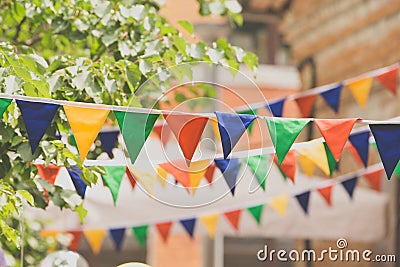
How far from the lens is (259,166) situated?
4805 mm

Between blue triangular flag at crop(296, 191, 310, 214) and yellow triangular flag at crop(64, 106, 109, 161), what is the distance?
11.1 ft

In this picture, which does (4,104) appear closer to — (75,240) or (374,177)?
(75,240)

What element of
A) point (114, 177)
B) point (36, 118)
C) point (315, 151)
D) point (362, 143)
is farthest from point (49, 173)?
point (362, 143)

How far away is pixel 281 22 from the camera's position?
10.5 m

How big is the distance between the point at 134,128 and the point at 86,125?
0.62 ft

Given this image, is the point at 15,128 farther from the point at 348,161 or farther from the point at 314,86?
the point at 314,86

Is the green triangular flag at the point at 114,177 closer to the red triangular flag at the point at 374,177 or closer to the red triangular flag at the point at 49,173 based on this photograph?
the red triangular flag at the point at 49,173

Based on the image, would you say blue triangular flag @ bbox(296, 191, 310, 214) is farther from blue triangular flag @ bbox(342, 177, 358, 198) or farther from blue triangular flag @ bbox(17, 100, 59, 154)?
blue triangular flag @ bbox(17, 100, 59, 154)

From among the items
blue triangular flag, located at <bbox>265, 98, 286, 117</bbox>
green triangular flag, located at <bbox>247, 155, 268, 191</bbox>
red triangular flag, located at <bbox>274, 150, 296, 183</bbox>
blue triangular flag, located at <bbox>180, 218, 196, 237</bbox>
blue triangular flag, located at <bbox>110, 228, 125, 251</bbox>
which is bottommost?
green triangular flag, located at <bbox>247, 155, 268, 191</bbox>

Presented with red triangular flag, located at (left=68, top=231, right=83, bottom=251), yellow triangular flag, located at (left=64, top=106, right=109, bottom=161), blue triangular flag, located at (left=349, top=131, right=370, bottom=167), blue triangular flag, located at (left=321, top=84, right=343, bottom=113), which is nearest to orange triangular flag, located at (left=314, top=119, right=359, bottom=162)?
yellow triangular flag, located at (left=64, top=106, right=109, bottom=161)

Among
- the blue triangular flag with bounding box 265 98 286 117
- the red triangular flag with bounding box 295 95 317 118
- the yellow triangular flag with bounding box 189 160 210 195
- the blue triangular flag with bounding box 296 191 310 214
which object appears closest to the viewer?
the yellow triangular flag with bounding box 189 160 210 195

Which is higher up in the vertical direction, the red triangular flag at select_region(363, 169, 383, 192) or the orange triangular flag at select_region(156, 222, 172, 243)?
the red triangular flag at select_region(363, 169, 383, 192)

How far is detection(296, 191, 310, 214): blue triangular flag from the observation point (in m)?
6.91

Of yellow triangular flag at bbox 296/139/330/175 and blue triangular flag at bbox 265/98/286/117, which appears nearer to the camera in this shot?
yellow triangular flag at bbox 296/139/330/175
